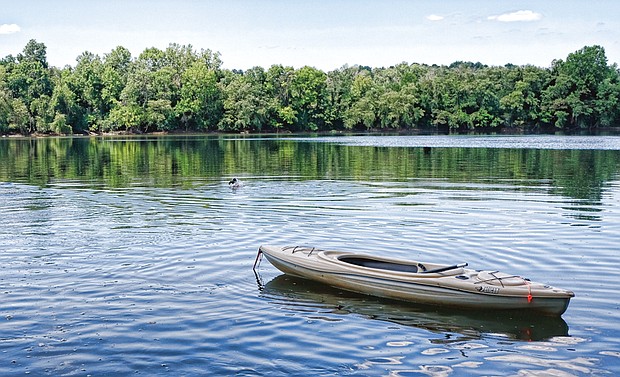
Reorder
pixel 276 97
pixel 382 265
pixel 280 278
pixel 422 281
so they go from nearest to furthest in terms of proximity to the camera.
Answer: pixel 422 281 < pixel 382 265 < pixel 280 278 < pixel 276 97

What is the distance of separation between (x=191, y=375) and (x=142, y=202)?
19881mm

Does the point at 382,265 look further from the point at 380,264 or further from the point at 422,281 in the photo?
the point at 422,281

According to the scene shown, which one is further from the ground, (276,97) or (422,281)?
(276,97)

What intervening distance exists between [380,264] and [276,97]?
133 meters

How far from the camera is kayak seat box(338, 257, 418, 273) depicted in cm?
1512

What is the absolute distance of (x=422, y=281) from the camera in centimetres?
1389

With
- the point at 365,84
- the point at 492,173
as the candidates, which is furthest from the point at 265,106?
the point at 492,173

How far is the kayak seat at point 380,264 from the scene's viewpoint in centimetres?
1512

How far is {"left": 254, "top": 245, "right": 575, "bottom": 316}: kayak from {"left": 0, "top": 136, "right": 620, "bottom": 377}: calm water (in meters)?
0.30

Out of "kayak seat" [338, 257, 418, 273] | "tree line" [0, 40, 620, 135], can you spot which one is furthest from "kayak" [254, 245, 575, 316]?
"tree line" [0, 40, 620, 135]

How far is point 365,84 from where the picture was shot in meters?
153

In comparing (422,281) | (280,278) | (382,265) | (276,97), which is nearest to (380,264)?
(382,265)

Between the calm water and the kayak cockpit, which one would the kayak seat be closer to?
the kayak cockpit

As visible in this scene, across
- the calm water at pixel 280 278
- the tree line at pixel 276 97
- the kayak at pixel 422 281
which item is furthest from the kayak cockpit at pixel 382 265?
the tree line at pixel 276 97
